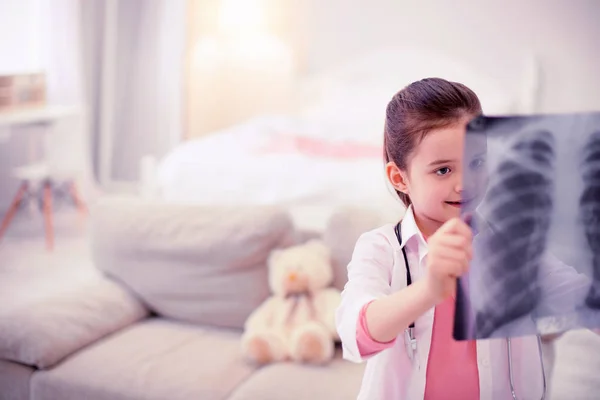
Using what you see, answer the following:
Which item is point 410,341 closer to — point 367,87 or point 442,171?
point 442,171

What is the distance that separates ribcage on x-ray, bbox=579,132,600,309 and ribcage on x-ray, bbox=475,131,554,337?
40mm

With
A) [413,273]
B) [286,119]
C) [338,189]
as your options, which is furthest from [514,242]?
[286,119]

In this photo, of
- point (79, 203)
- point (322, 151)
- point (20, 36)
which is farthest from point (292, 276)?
point (79, 203)

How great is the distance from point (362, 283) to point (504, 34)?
3.49m

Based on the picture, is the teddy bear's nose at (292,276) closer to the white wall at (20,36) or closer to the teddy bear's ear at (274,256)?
the teddy bear's ear at (274,256)

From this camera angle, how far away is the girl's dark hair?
2.56ft

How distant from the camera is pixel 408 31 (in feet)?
13.9

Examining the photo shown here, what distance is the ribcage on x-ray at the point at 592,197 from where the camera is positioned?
0.69m

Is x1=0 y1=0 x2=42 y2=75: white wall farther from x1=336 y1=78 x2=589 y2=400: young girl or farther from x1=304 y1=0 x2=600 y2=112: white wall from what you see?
x1=336 y1=78 x2=589 y2=400: young girl

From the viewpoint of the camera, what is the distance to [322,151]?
316cm

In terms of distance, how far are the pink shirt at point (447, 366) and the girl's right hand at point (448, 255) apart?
0.53 feet

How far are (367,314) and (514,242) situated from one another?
0.18 meters

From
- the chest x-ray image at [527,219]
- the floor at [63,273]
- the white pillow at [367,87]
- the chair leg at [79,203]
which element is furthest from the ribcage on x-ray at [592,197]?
the chair leg at [79,203]

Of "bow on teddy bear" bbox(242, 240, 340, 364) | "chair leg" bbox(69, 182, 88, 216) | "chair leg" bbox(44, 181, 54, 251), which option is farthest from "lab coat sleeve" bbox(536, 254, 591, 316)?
"chair leg" bbox(69, 182, 88, 216)
